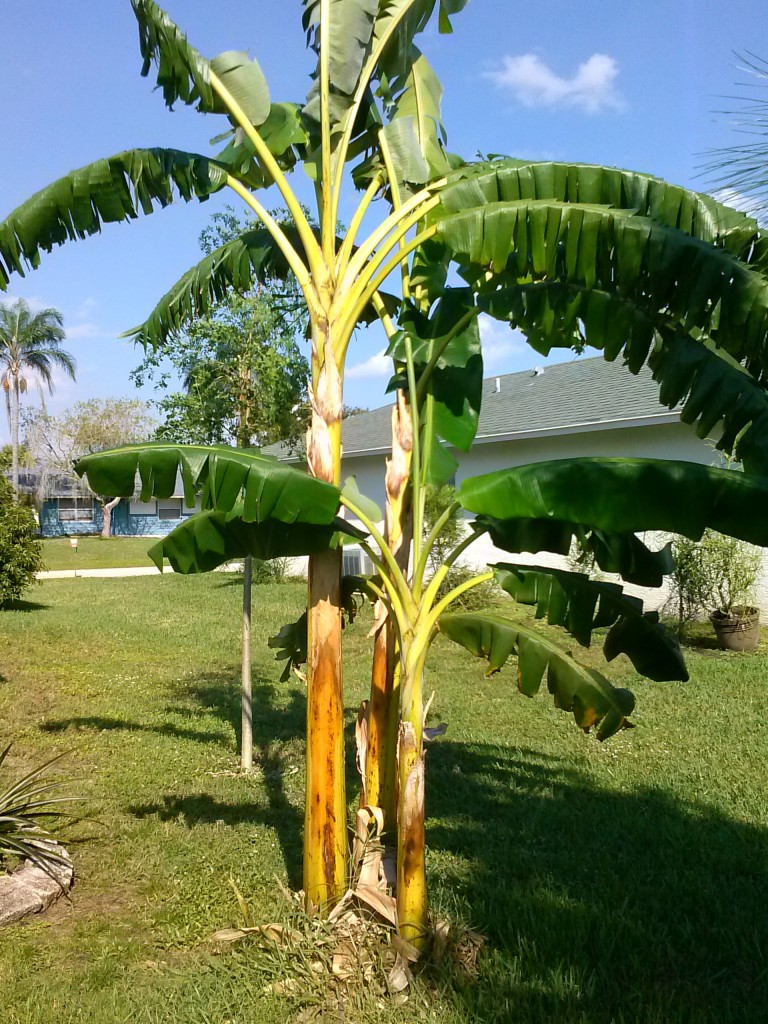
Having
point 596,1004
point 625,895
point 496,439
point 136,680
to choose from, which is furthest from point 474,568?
point 596,1004

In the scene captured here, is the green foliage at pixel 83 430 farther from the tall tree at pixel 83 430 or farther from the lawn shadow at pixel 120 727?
the lawn shadow at pixel 120 727

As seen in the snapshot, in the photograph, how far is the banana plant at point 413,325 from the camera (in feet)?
12.7

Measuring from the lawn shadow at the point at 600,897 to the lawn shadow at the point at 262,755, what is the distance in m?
1.00

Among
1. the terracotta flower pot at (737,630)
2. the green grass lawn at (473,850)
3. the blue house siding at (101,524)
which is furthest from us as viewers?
the blue house siding at (101,524)

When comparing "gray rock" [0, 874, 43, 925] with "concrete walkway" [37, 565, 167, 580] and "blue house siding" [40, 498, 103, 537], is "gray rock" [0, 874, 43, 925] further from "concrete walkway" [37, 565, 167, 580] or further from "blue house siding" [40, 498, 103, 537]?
"blue house siding" [40, 498, 103, 537]

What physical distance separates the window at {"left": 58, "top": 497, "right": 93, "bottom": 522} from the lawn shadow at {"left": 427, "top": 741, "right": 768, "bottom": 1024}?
49.0 meters

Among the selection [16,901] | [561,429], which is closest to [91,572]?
[561,429]

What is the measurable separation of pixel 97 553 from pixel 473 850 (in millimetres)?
34433

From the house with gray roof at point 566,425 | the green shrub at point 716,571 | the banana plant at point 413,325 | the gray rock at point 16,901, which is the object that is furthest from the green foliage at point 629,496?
the green shrub at point 716,571

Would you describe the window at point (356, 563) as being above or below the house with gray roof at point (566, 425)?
below

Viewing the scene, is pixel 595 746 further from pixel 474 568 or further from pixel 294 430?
pixel 474 568

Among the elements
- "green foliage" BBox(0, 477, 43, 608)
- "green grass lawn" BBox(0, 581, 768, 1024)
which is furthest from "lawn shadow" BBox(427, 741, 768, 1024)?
"green foliage" BBox(0, 477, 43, 608)

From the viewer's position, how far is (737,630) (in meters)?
11.5

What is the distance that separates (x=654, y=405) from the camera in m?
13.6
